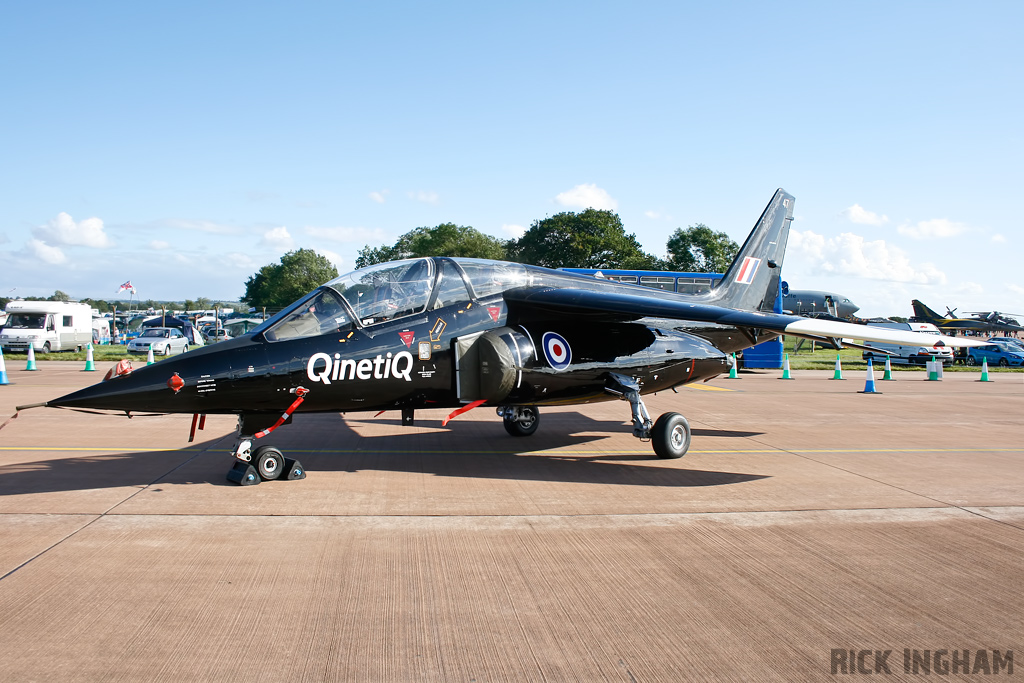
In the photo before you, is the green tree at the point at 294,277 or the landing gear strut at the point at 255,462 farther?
the green tree at the point at 294,277

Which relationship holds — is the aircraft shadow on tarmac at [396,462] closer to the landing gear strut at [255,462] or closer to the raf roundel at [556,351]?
the landing gear strut at [255,462]

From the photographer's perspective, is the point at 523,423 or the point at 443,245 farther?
the point at 443,245

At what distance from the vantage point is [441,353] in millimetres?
8891

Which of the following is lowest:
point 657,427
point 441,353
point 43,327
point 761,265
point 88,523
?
point 88,523

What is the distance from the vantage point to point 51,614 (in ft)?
14.6

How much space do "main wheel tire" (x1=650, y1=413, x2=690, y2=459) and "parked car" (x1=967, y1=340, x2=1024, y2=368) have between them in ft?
109

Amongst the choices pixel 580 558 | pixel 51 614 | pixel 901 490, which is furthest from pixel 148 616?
pixel 901 490

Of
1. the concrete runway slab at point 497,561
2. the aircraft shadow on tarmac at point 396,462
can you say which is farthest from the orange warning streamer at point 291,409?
the aircraft shadow on tarmac at point 396,462

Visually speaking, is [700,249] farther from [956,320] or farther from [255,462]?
[255,462]

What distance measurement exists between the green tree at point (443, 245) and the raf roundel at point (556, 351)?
5473cm

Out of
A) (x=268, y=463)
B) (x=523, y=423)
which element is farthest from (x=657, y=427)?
(x=268, y=463)

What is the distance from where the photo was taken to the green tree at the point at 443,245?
7281 centimetres

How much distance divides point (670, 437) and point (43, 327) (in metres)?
34.9

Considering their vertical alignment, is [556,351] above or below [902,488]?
above
